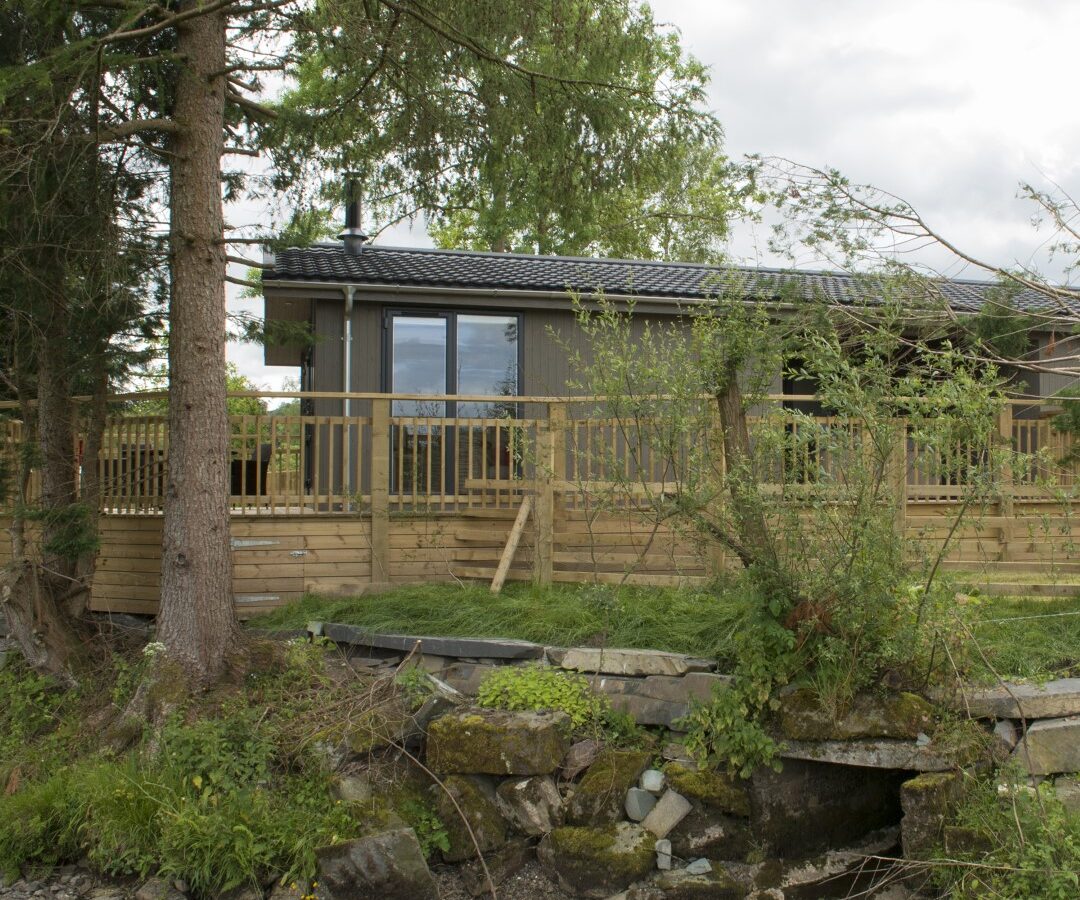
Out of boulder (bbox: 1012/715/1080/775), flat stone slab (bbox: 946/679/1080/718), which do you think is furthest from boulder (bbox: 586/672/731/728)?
boulder (bbox: 1012/715/1080/775)

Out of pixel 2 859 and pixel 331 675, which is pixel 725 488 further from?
pixel 2 859

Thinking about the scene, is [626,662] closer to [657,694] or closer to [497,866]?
[657,694]

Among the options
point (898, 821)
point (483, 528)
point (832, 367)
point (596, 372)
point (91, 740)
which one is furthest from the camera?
point (483, 528)

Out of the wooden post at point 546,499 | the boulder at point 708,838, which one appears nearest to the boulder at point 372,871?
the boulder at point 708,838

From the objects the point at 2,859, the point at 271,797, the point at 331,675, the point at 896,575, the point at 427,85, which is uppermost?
the point at 427,85

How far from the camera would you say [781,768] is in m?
5.18

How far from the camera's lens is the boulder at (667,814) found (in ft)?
17.3

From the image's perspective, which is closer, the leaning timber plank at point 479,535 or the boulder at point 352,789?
the boulder at point 352,789

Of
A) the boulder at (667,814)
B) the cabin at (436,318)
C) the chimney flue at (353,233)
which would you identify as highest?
the chimney flue at (353,233)

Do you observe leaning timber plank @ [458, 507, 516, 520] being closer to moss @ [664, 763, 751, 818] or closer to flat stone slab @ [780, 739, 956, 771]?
moss @ [664, 763, 751, 818]

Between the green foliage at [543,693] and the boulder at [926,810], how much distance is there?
5.92ft

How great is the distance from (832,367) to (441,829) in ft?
11.3

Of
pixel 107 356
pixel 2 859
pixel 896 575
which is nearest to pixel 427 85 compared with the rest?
pixel 107 356

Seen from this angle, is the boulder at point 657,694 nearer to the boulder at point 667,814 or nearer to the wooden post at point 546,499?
the boulder at point 667,814
